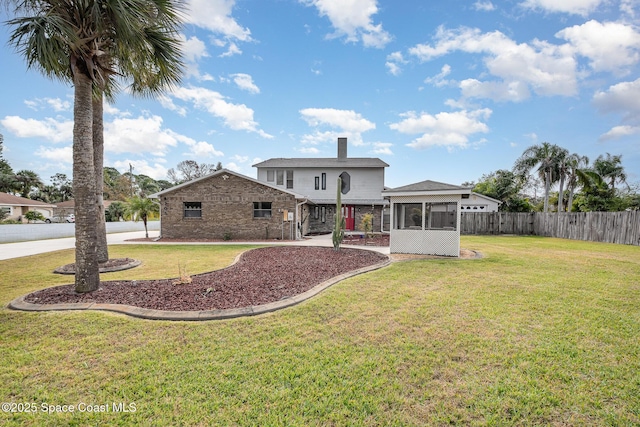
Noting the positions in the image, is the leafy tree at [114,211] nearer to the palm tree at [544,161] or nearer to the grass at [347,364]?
the grass at [347,364]

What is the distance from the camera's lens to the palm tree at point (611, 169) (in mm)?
25594

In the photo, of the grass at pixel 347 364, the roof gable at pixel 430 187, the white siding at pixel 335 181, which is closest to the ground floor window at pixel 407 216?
the roof gable at pixel 430 187

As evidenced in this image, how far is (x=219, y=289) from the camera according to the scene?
5.68 meters

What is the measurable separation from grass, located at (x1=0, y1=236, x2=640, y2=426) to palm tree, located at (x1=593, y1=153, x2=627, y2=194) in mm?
29863

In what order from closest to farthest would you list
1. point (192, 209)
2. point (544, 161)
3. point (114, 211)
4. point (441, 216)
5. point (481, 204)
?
point (441, 216)
point (192, 209)
point (544, 161)
point (481, 204)
point (114, 211)

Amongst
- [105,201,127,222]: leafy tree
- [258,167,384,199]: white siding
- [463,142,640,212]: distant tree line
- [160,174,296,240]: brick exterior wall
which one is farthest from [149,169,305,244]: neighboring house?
[463,142,640,212]: distant tree line

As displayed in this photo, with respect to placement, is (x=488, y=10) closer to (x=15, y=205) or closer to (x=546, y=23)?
(x=546, y=23)

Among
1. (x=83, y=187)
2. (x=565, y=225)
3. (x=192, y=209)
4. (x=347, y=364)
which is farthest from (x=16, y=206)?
(x=565, y=225)

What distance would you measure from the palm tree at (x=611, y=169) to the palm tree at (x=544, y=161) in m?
4.07

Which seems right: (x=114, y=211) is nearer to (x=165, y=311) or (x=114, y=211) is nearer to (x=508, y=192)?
(x=165, y=311)

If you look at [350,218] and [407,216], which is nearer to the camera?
[407,216]

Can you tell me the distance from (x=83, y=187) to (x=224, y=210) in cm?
1221

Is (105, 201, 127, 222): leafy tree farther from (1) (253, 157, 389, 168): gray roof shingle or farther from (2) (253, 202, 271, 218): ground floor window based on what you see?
(2) (253, 202, 271, 218): ground floor window

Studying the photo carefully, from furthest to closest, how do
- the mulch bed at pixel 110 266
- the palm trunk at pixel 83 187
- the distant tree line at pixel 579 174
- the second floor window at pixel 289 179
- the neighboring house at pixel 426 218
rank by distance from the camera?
the distant tree line at pixel 579 174, the second floor window at pixel 289 179, the neighboring house at pixel 426 218, the mulch bed at pixel 110 266, the palm trunk at pixel 83 187
